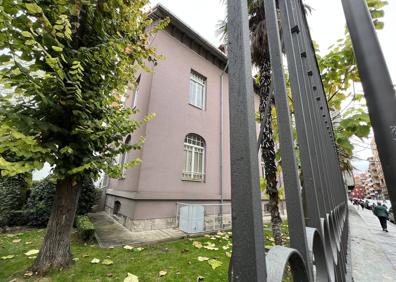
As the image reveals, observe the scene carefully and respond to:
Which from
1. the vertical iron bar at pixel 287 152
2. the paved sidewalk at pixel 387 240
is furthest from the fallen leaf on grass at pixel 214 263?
the paved sidewalk at pixel 387 240

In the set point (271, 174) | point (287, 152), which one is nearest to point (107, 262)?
point (271, 174)

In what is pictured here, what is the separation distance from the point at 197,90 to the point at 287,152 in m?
10.5

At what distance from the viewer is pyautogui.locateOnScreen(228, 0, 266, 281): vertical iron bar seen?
0.54 metres

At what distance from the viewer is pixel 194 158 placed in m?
9.92

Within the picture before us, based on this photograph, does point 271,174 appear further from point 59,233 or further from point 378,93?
point 59,233

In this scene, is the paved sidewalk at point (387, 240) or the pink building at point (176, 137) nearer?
the paved sidewalk at point (387, 240)

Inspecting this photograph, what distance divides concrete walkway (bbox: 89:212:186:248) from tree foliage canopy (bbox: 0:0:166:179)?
106 inches

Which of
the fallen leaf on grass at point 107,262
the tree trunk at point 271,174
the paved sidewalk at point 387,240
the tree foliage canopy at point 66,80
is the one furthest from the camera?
the paved sidewalk at point 387,240

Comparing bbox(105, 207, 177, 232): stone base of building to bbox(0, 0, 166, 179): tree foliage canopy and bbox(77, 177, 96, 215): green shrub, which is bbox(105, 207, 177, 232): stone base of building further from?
bbox(0, 0, 166, 179): tree foliage canopy

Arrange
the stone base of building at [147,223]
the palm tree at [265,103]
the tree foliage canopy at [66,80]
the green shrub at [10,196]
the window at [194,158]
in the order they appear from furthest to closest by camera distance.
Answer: the window at [194,158]
the green shrub at [10,196]
the stone base of building at [147,223]
the palm tree at [265,103]
the tree foliage canopy at [66,80]

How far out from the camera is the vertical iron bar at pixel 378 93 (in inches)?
30.8

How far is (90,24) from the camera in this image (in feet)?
14.5

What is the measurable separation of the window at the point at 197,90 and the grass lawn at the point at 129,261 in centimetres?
691

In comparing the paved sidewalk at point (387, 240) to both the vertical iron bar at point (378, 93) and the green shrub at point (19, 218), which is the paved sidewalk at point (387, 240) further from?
the green shrub at point (19, 218)
